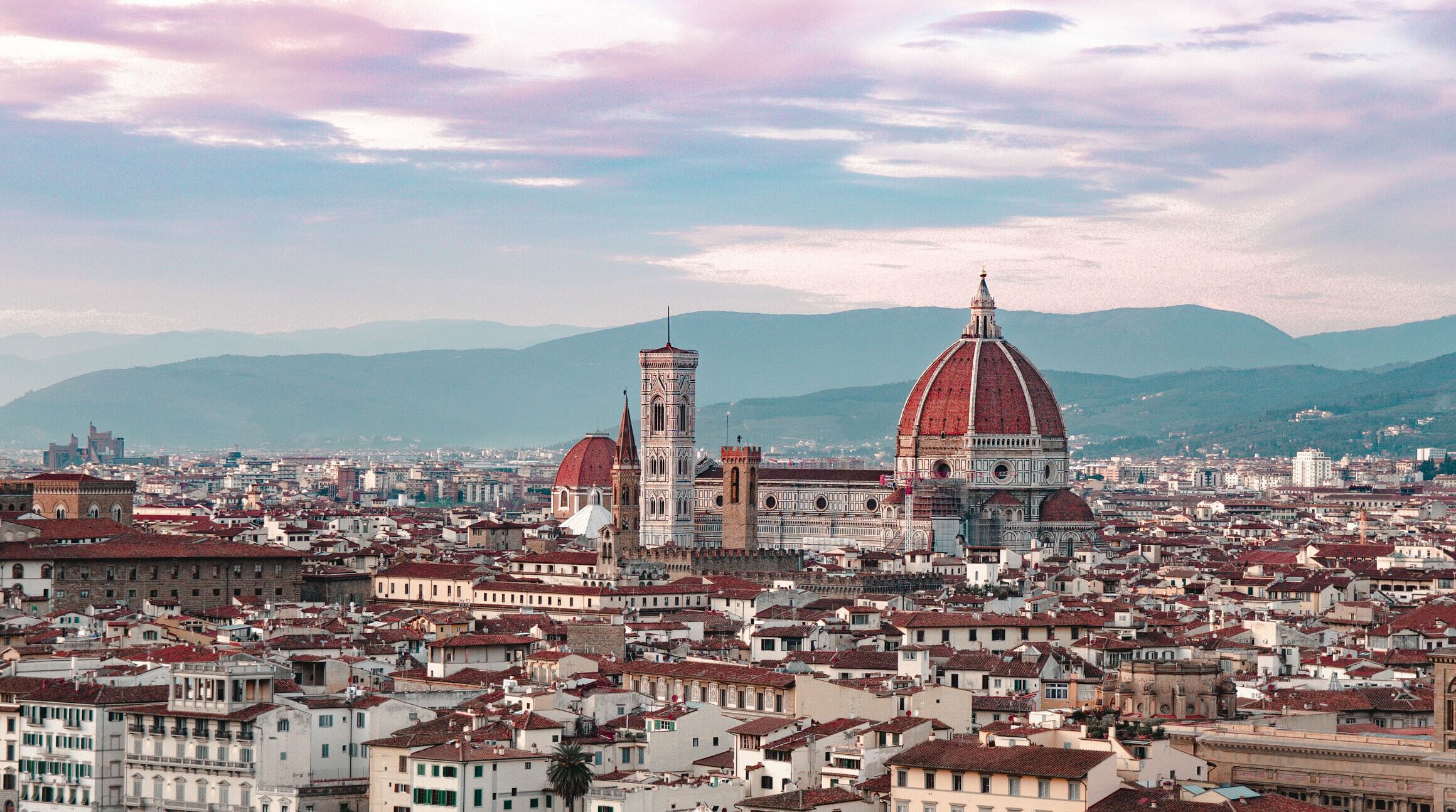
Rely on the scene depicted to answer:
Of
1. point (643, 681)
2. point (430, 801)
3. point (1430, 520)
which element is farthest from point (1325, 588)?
point (1430, 520)

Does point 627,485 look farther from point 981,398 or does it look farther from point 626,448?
point 981,398

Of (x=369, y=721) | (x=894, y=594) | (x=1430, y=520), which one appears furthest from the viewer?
(x=1430, y=520)

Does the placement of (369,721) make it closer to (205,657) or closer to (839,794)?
(205,657)

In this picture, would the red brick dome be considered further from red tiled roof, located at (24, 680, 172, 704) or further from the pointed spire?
red tiled roof, located at (24, 680, 172, 704)

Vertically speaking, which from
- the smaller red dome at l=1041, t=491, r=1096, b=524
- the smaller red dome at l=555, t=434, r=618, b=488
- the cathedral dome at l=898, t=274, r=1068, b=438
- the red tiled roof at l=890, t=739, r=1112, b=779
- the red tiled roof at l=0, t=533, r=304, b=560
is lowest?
the red tiled roof at l=890, t=739, r=1112, b=779

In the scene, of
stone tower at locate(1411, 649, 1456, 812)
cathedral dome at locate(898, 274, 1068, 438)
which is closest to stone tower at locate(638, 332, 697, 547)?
cathedral dome at locate(898, 274, 1068, 438)

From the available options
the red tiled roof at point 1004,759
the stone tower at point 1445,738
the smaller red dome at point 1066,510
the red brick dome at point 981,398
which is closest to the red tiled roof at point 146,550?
the red tiled roof at point 1004,759

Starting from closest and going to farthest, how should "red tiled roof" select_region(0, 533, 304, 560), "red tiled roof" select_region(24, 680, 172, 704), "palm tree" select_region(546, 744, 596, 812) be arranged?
"palm tree" select_region(546, 744, 596, 812)
"red tiled roof" select_region(24, 680, 172, 704)
"red tiled roof" select_region(0, 533, 304, 560)
